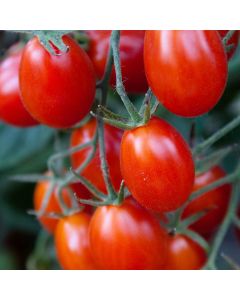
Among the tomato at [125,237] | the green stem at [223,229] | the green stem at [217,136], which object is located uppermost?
the green stem at [217,136]

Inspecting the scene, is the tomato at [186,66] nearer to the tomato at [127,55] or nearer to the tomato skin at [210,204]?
the tomato at [127,55]

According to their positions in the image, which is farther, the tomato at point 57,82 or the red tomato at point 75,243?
the red tomato at point 75,243

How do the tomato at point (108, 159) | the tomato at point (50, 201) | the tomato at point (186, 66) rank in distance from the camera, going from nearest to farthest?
the tomato at point (186, 66)
the tomato at point (108, 159)
the tomato at point (50, 201)

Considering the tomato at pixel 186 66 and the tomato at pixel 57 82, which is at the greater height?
the tomato at pixel 186 66

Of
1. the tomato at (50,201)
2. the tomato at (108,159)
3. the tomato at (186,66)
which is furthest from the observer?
the tomato at (50,201)

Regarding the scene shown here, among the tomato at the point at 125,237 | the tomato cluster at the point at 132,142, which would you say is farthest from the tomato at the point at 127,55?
the tomato at the point at 125,237

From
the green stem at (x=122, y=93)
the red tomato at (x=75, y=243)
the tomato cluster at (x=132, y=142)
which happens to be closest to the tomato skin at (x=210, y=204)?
the tomato cluster at (x=132, y=142)

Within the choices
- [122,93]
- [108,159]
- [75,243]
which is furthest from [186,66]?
[75,243]

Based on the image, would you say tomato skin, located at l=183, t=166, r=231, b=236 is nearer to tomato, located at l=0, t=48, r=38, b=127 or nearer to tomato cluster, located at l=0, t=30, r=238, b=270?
tomato cluster, located at l=0, t=30, r=238, b=270

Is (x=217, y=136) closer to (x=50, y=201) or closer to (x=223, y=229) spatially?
(x=223, y=229)
